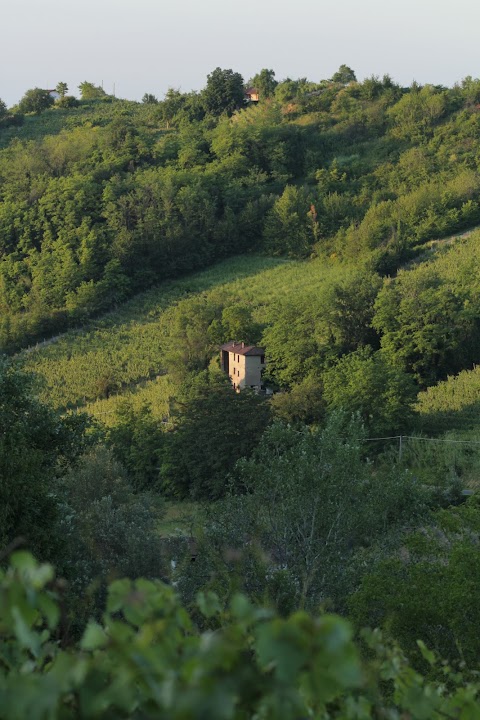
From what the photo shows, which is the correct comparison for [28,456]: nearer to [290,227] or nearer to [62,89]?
[290,227]

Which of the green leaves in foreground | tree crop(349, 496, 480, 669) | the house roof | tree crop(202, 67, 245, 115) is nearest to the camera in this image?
the green leaves in foreground

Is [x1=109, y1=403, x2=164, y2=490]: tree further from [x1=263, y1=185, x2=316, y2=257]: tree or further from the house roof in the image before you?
[x1=263, y1=185, x2=316, y2=257]: tree

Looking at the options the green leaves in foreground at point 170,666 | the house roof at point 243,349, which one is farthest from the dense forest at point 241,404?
the house roof at point 243,349

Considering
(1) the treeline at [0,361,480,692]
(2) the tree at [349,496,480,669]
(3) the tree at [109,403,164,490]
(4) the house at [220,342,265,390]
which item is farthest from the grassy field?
(2) the tree at [349,496,480,669]

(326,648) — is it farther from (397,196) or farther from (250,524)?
(397,196)

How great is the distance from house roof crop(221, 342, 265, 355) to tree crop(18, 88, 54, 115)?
41.0 meters

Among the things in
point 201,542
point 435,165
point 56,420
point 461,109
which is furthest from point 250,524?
point 461,109

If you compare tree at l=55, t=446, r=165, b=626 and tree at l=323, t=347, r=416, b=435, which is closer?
tree at l=55, t=446, r=165, b=626

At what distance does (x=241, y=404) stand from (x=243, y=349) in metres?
5.89

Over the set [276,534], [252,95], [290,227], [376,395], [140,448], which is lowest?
[140,448]

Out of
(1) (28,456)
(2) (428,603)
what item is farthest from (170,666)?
(1) (28,456)

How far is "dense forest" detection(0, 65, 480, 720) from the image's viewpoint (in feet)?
7.93

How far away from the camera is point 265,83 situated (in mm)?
67750

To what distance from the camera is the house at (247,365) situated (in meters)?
33.1
